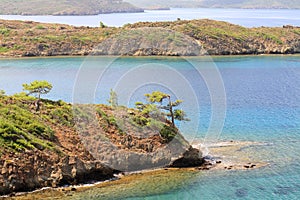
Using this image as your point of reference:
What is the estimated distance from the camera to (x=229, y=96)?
7681 centimetres

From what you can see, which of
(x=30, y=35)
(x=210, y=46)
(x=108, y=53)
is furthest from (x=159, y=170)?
(x=30, y=35)

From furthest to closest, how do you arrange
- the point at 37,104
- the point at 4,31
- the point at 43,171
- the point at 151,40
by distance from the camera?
1. the point at 4,31
2. the point at 151,40
3. the point at 37,104
4. the point at 43,171

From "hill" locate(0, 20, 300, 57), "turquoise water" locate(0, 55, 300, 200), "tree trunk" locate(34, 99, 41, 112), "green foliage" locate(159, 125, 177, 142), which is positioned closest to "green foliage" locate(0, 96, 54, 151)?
"tree trunk" locate(34, 99, 41, 112)

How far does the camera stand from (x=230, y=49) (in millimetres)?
135125

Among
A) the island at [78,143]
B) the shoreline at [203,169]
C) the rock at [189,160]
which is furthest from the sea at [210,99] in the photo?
the island at [78,143]

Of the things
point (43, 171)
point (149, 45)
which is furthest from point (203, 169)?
point (149, 45)

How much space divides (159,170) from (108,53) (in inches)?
3467

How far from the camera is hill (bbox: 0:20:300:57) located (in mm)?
127938

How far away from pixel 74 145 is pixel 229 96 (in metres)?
41.2

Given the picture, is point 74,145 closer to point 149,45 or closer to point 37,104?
point 37,104

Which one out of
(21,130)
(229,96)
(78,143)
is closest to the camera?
(21,130)

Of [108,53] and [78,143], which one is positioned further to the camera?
[108,53]

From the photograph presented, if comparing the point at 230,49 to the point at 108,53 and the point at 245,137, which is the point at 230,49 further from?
the point at 245,137

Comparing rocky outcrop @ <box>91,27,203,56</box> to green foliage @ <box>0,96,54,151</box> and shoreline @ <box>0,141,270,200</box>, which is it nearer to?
shoreline @ <box>0,141,270,200</box>
